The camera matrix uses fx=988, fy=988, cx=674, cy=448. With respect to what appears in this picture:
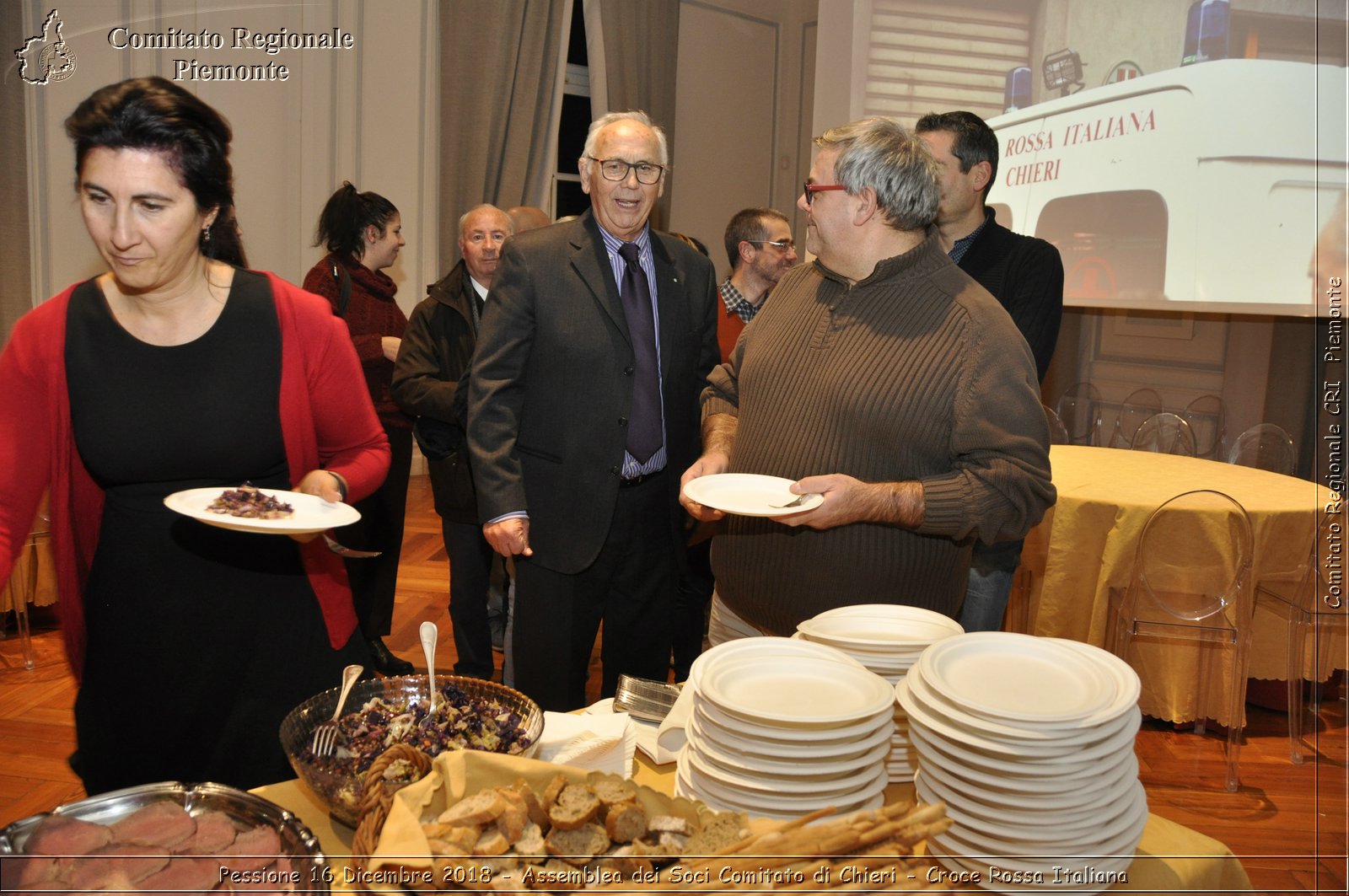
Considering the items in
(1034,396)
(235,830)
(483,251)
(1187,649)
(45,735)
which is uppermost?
(483,251)

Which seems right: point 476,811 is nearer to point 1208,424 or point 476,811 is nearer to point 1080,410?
point 1208,424

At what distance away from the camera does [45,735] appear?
311 cm

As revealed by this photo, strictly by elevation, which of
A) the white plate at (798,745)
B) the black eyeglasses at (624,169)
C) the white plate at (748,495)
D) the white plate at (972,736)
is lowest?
the white plate at (798,745)

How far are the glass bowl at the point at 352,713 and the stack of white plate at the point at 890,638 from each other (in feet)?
1.36

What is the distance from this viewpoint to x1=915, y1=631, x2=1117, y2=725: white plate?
3.38 ft

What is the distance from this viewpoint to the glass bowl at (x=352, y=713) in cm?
110

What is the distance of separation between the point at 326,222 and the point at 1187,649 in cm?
338

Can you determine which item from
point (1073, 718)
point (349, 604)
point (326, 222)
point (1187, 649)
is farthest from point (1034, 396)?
point (326, 222)

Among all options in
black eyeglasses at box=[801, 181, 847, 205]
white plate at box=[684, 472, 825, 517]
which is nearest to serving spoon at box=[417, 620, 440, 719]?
white plate at box=[684, 472, 825, 517]

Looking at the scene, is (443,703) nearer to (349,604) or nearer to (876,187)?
(349,604)

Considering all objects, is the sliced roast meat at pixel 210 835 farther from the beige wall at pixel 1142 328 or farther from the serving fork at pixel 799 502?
the beige wall at pixel 1142 328

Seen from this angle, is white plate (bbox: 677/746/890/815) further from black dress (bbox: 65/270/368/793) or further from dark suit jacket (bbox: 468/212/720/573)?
dark suit jacket (bbox: 468/212/720/573)

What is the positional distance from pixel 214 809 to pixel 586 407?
1.42 metres

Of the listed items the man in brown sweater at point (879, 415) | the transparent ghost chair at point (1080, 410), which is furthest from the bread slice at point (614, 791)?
the transparent ghost chair at point (1080, 410)
